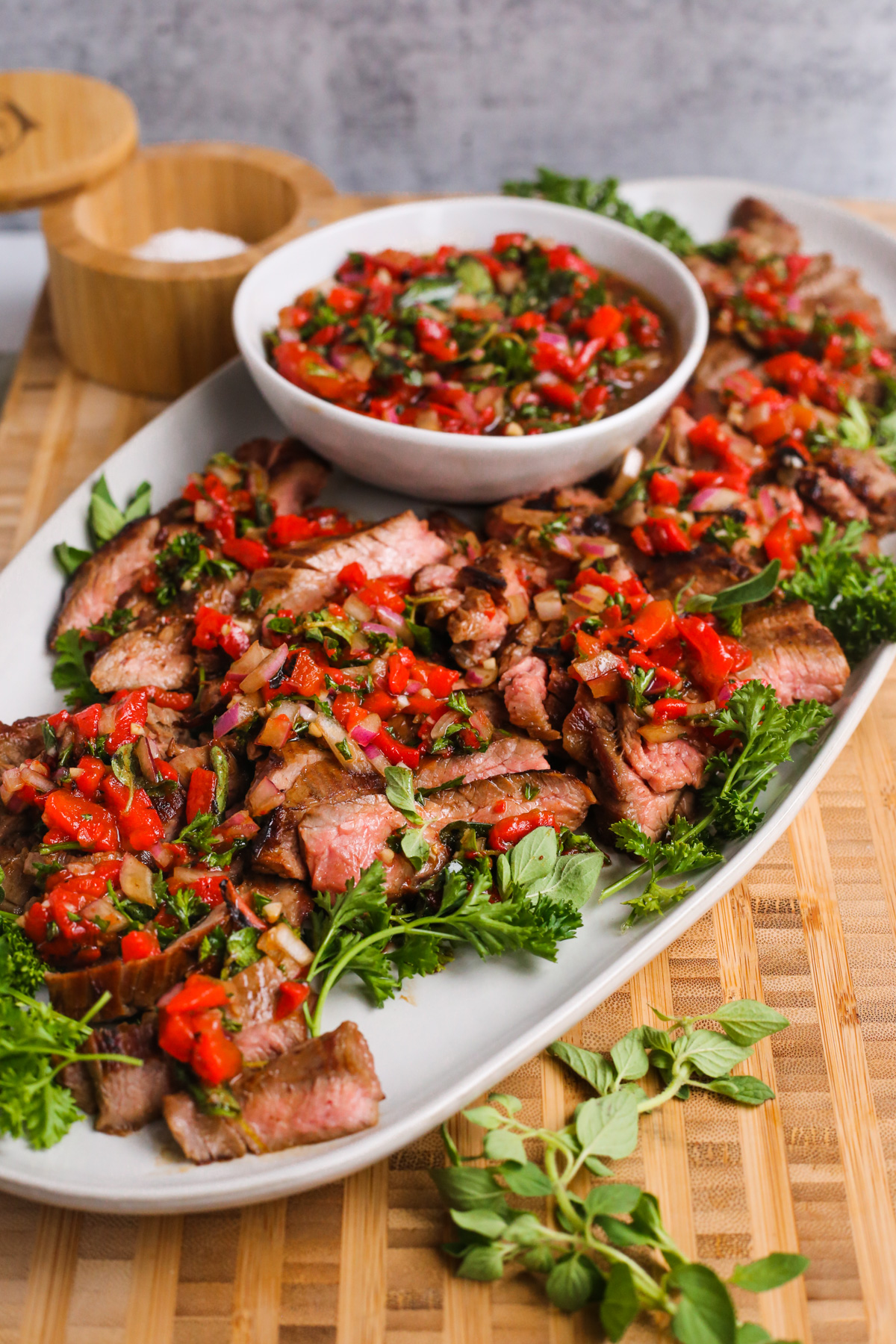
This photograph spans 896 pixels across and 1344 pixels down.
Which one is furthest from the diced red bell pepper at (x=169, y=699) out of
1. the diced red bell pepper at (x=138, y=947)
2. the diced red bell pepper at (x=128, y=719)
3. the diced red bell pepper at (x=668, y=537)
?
the diced red bell pepper at (x=668, y=537)

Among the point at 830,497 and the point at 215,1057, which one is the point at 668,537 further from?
the point at 215,1057

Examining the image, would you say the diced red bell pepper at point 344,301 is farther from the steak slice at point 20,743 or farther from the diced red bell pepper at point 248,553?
the steak slice at point 20,743

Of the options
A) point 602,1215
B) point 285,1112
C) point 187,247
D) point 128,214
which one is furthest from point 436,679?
point 128,214

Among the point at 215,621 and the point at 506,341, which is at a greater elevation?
the point at 506,341

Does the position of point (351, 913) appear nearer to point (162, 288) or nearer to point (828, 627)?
point (828, 627)

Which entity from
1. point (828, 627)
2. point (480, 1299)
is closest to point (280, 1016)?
point (480, 1299)
